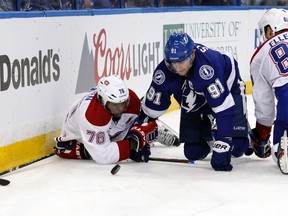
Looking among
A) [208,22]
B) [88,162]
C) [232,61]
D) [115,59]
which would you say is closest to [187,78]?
[232,61]

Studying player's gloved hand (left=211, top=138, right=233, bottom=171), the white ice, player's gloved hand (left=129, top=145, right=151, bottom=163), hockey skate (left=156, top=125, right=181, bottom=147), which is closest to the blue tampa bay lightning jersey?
player's gloved hand (left=211, top=138, right=233, bottom=171)

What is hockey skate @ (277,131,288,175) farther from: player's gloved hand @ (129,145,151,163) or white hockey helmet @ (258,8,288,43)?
player's gloved hand @ (129,145,151,163)

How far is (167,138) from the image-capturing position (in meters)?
5.50

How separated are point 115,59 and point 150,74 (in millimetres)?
866

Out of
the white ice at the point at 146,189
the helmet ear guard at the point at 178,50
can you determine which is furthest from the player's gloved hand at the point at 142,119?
the helmet ear guard at the point at 178,50

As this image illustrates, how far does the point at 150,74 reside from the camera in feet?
23.1

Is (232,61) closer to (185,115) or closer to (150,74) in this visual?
(185,115)

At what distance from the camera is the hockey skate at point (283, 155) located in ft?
14.2

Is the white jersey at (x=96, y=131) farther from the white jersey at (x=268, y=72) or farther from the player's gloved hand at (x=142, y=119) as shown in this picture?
the white jersey at (x=268, y=72)

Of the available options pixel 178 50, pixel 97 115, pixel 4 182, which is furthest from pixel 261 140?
pixel 4 182

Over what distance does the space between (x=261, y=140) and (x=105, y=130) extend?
1019 millimetres

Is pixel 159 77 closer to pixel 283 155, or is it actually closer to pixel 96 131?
pixel 96 131

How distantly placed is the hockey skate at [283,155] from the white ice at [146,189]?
0.06m

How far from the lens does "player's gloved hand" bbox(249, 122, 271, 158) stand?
4.86 meters
